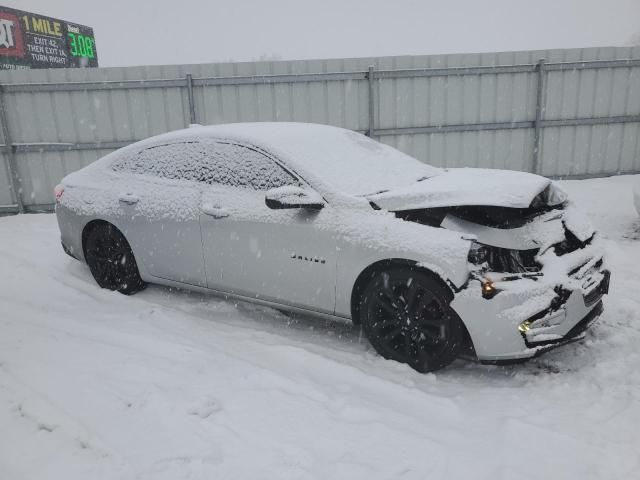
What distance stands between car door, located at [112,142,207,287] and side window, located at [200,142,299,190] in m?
0.16

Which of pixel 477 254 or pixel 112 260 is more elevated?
pixel 477 254

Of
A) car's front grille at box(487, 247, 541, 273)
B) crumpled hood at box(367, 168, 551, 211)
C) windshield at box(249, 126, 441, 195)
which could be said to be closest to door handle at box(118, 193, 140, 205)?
windshield at box(249, 126, 441, 195)

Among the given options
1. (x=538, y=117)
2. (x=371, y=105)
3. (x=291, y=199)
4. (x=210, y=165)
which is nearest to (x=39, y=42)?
(x=371, y=105)

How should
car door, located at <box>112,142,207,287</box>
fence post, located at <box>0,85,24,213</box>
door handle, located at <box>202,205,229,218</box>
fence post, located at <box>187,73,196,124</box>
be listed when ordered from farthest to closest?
fence post, located at <box>187,73,196,124</box>, fence post, located at <box>0,85,24,213</box>, car door, located at <box>112,142,207,287</box>, door handle, located at <box>202,205,229,218</box>

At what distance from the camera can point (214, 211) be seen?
389 cm

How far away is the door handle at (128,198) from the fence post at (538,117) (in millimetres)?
7895

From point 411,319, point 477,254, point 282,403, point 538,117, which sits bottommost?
point 282,403

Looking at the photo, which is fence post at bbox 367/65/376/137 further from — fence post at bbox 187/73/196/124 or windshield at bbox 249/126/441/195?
windshield at bbox 249/126/441/195

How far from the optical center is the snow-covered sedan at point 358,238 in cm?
297

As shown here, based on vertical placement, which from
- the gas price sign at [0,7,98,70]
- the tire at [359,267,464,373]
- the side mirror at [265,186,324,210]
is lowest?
the tire at [359,267,464,373]

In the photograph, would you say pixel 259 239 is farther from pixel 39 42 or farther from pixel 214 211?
pixel 39 42

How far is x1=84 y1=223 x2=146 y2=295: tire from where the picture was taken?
4609 mm

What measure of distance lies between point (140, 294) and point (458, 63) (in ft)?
23.6

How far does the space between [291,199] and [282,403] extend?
1285mm
